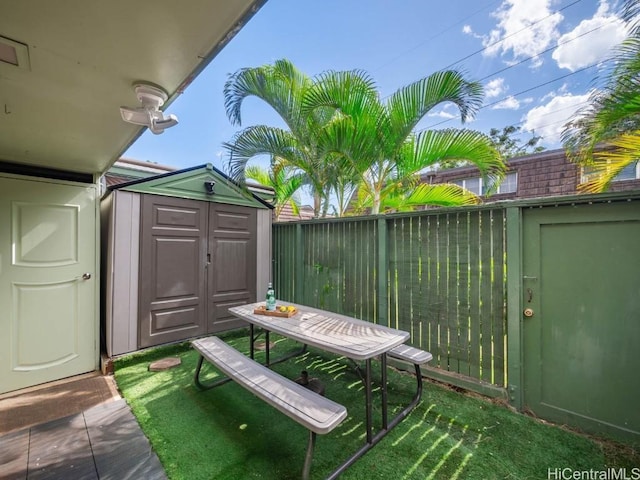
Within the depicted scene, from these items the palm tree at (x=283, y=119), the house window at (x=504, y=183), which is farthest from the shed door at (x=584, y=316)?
the house window at (x=504, y=183)

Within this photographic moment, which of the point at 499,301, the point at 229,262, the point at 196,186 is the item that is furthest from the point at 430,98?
the point at 229,262

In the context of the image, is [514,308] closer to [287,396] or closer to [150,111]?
[287,396]

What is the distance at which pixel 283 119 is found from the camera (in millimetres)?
3887

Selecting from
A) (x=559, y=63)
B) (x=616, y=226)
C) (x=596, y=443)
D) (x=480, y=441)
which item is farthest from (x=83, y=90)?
(x=559, y=63)

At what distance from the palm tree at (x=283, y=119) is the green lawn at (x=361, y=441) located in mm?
2778

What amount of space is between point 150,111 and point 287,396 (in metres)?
1.91

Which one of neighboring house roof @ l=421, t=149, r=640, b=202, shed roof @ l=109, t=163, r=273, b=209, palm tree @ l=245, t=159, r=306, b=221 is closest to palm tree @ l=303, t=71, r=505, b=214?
palm tree @ l=245, t=159, r=306, b=221

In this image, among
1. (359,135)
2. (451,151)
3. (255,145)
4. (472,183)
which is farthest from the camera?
(472,183)

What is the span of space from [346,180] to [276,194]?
1690 mm

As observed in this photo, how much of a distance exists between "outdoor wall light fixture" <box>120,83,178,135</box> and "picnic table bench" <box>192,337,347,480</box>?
1.79m

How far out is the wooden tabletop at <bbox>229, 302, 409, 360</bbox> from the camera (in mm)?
1826

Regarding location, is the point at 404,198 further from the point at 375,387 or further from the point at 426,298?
the point at 375,387

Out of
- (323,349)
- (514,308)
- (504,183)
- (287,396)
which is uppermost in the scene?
(504,183)

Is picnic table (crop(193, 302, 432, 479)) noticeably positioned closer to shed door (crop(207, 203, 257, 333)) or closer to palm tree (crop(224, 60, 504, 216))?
shed door (crop(207, 203, 257, 333))
